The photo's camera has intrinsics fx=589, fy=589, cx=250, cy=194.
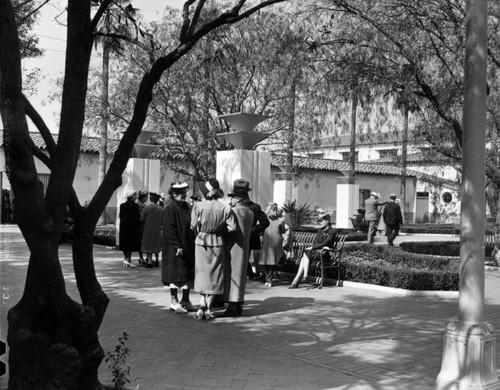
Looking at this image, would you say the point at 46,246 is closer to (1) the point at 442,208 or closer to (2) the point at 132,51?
(2) the point at 132,51

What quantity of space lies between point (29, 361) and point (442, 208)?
40.8 meters

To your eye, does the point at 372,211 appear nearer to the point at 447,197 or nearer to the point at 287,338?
the point at 287,338

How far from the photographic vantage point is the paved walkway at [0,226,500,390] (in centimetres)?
513

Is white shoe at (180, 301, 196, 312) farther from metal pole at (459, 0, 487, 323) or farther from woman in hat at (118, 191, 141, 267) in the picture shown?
woman in hat at (118, 191, 141, 267)

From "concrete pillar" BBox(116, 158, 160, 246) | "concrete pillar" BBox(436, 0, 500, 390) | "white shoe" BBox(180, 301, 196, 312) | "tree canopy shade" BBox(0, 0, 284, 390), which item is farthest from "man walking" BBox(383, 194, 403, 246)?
"tree canopy shade" BBox(0, 0, 284, 390)

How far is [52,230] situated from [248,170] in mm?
7347

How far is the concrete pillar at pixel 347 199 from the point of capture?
→ 1072 inches

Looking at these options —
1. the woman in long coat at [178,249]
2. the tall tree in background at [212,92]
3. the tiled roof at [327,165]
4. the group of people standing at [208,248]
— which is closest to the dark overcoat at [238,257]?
the group of people standing at [208,248]

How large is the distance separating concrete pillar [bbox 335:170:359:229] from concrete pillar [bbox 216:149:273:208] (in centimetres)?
1608

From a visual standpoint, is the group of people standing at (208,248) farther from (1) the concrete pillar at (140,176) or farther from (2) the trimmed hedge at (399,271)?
(1) the concrete pillar at (140,176)

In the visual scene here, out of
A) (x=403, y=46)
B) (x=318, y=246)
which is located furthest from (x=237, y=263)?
(x=403, y=46)

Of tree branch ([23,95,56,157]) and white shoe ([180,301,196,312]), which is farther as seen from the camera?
white shoe ([180,301,196,312])

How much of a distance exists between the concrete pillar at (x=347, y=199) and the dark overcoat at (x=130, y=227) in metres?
15.6

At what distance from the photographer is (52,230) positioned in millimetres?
3834
